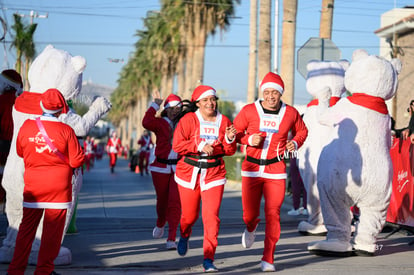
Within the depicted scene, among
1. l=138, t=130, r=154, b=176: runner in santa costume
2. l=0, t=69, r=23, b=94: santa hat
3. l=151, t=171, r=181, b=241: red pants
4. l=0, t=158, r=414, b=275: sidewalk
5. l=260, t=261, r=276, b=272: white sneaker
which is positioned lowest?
l=138, t=130, r=154, b=176: runner in santa costume

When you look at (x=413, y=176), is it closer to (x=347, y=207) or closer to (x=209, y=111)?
(x=347, y=207)

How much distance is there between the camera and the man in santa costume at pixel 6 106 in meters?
10.4

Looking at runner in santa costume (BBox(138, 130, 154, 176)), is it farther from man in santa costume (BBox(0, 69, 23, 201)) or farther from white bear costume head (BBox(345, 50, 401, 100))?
white bear costume head (BBox(345, 50, 401, 100))

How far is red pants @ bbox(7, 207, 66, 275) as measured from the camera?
23.2ft

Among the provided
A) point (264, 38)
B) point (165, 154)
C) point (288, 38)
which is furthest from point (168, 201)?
point (264, 38)

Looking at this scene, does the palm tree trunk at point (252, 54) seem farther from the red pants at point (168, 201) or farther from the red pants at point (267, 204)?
the red pants at point (267, 204)

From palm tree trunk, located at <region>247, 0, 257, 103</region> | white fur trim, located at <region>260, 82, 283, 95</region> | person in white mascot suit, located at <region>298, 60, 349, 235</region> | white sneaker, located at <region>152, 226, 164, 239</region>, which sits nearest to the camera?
Result: white fur trim, located at <region>260, 82, 283, 95</region>

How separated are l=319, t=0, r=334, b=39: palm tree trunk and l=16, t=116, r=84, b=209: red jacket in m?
13.6

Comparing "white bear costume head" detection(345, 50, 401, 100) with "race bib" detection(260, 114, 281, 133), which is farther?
"white bear costume head" detection(345, 50, 401, 100)

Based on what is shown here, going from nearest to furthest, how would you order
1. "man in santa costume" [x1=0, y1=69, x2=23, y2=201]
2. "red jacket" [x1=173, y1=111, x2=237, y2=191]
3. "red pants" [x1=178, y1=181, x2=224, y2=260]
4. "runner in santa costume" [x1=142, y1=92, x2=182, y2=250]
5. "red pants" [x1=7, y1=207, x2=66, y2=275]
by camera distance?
1. "red pants" [x1=7, y1=207, x2=66, y2=275]
2. "red pants" [x1=178, y1=181, x2=224, y2=260]
3. "red jacket" [x1=173, y1=111, x2=237, y2=191]
4. "runner in santa costume" [x1=142, y1=92, x2=182, y2=250]
5. "man in santa costume" [x1=0, y1=69, x2=23, y2=201]

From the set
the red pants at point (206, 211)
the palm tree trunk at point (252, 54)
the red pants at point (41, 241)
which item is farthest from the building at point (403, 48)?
the red pants at point (41, 241)

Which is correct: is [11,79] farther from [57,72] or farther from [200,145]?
[200,145]

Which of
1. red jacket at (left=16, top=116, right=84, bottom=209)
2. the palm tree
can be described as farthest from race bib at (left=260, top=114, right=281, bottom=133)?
the palm tree

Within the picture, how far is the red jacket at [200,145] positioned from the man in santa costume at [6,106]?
9.77ft
